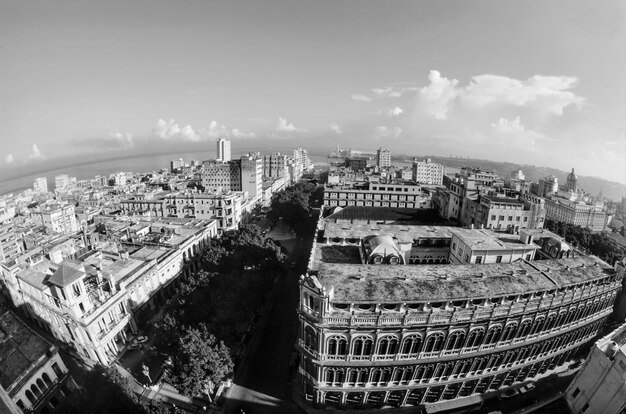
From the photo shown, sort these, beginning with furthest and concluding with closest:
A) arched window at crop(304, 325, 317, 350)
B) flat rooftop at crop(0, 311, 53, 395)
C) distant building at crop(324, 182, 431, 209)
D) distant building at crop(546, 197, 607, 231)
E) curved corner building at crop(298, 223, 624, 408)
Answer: distant building at crop(546, 197, 607, 231)
distant building at crop(324, 182, 431, 209)
flat rooftop at crop(0, 311, 53, 395)
arched window at crop(304, 325, 317, 350)
curved corner building at crop(298, 223, 624, 408)

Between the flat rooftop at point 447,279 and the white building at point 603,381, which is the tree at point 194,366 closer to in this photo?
the flat rooftop at point 447,279

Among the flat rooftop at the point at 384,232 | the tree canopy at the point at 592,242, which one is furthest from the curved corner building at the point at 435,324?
the tree canopy at the point at 592,242

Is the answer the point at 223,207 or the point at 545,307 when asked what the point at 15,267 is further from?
the point at 545,307

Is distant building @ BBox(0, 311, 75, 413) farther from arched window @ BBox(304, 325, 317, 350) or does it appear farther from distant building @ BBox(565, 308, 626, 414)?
distant building @ BBox(565, 308, 626, 414)

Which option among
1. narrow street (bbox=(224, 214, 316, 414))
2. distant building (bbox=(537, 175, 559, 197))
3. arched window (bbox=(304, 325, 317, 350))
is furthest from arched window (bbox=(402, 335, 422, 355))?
distant building (bbox=(537, 175, 559, 197))

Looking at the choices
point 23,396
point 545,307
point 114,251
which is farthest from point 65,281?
point 545,307

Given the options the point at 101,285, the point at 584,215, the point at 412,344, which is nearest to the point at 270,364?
the point at 412,344
